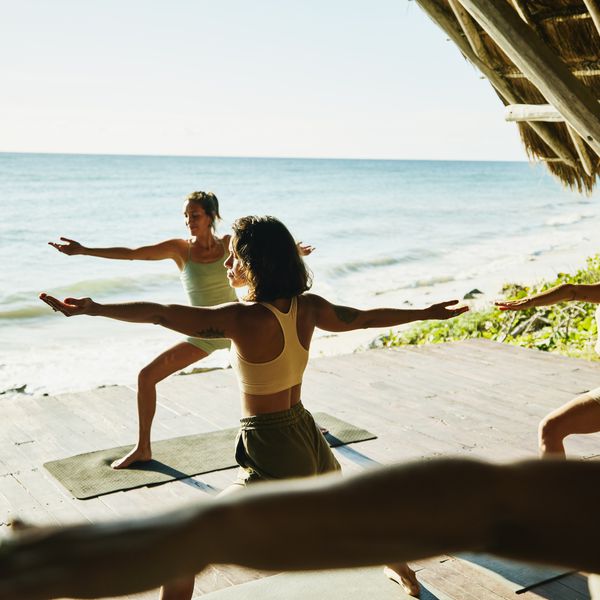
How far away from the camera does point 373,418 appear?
17.2ft

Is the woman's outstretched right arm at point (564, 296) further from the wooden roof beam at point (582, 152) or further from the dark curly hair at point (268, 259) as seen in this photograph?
the wooden roof beam at point (582, 152)

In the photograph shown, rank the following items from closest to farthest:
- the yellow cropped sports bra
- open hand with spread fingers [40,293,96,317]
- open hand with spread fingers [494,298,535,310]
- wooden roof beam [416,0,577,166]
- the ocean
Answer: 1. open hand with spread fingers [40,293,96,317]
2. the yellow cropped sports bra
3. open hand with spread fingers [494,298,535,310]
4. wooden roof beam [416,0,577,166]
5. the ocean

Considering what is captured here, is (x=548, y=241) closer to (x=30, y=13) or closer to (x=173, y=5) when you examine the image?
(x=173, y=5)

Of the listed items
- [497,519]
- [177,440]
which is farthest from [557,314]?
[497,519]

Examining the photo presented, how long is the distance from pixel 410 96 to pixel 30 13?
31.6 meters

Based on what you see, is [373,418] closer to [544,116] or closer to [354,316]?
[544,116]

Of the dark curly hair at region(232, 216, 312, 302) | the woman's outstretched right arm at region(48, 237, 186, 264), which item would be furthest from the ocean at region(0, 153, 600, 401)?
the dark curly hair at region(232, 216, 312, 302)

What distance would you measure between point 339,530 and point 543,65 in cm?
354

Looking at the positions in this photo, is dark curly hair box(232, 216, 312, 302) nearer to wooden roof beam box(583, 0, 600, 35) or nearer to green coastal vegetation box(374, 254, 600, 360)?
wooden roof beam box(583, 0, 600, 35)

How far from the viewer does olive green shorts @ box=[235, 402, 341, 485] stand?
2557 mm

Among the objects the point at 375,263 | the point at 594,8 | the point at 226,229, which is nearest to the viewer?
the point at 594,8

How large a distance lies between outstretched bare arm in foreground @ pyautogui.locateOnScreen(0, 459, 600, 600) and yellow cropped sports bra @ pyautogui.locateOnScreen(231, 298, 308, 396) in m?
2.11

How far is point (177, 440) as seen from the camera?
189 inches

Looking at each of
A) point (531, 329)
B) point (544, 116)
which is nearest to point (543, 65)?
point (544, 116)
